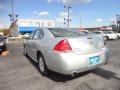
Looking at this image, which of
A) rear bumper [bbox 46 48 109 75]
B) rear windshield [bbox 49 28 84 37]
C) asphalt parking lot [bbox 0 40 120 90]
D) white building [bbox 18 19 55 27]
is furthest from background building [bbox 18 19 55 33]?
rear bumper [bbox 46 48 109 75]

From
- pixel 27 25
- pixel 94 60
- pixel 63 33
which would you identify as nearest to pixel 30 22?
pixel 27 25

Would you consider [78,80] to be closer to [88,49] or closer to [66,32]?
[88,49]

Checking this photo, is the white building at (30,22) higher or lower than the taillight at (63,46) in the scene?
higher

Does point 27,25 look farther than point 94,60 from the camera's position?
Yes

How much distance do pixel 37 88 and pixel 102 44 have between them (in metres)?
2.27

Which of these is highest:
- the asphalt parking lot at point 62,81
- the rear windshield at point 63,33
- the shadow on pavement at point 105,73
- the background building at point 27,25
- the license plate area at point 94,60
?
the background building at point 27,25

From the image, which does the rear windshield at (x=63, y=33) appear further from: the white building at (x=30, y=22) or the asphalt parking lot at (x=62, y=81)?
the white building at (x=30, y=22)

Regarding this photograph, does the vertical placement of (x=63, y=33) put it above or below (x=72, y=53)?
above

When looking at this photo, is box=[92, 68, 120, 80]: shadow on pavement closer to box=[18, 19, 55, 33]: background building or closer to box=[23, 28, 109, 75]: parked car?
box=[23, 28, 109, 75]: parked car

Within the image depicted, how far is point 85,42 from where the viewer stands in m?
4.41

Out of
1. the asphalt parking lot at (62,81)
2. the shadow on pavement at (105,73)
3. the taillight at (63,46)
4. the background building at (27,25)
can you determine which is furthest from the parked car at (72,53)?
the background building at (27,25)

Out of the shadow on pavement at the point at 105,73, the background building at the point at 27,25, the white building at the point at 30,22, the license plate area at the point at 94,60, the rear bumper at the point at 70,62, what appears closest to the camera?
the rear bumper at the point at 70,62

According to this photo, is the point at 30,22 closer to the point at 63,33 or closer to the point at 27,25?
the point at 27,25

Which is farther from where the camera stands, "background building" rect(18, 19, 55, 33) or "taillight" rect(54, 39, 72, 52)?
"background building" rect(18, 19, 55, 33)
